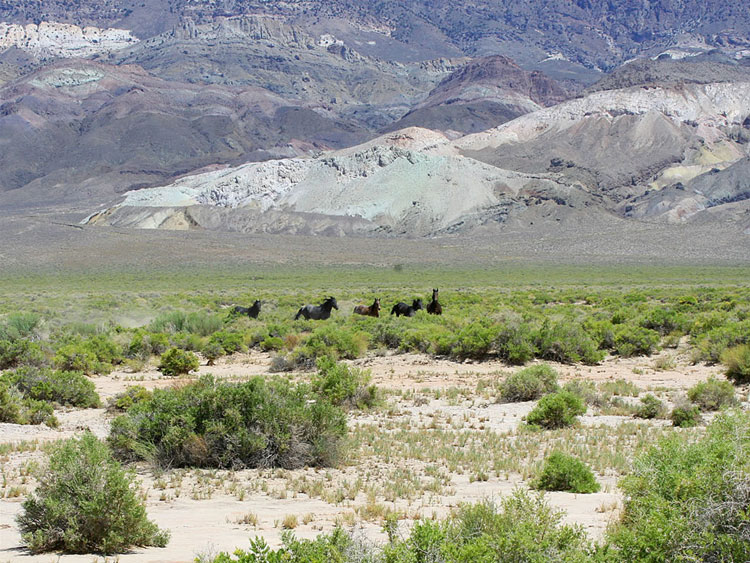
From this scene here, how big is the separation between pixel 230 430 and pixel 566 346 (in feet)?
40.0

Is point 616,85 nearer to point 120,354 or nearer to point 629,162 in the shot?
point 629,162

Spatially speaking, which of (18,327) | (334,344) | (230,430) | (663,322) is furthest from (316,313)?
(230,430)

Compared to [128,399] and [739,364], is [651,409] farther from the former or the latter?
[128,399]

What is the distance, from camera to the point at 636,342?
21.6m

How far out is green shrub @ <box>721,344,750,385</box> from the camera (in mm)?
16250

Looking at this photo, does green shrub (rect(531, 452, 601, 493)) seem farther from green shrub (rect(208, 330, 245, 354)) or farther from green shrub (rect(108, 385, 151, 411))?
green shrub (rect(208, 330, 245, 354))

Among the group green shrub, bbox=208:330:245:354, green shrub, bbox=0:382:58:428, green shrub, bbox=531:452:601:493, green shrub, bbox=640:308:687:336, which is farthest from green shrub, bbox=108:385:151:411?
green shrub, bbox=640:308:687:336

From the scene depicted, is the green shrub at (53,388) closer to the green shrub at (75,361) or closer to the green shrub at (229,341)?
the green shrub at (75,361)

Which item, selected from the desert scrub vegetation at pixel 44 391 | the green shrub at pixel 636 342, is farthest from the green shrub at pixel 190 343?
Result: the green shrub at pixel 636 342

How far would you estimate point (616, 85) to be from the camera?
648 ft

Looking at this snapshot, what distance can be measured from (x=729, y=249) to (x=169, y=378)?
92888 mm

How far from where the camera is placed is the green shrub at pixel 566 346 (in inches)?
805

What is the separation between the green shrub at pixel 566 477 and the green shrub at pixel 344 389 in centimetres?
576

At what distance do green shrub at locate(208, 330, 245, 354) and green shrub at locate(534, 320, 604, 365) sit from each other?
890cm
